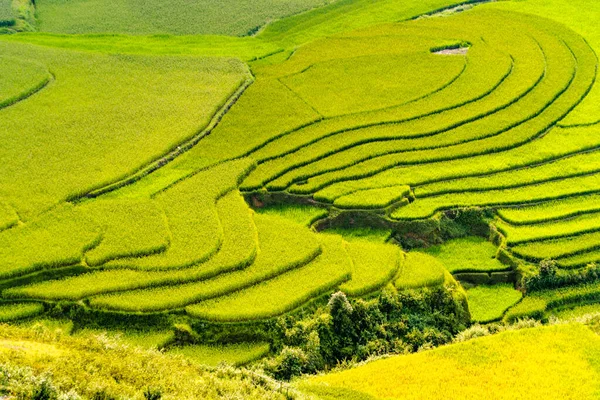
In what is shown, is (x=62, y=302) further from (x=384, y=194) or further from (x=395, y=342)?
(x=384, y=194)

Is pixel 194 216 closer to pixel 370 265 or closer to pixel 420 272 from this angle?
pixel 370 265

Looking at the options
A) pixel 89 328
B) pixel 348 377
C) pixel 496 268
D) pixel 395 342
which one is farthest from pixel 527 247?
pixel 89 328

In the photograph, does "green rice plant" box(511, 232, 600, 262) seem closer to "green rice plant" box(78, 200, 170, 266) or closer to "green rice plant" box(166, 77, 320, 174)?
"green rice plant" box(166, 77, 320, 174)

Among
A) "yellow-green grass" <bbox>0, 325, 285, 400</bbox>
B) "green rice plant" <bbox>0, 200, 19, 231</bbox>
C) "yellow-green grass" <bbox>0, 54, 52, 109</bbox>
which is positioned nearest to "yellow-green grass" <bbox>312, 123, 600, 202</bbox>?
"green rice plant" <bbox>0, 200, 19, 231</bbox>

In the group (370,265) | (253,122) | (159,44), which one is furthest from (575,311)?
(159,44)

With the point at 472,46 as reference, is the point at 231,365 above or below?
below

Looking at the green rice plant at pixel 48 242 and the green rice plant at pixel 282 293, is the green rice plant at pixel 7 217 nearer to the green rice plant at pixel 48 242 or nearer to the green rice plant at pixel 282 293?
the green rice plant at pixel 48 242
